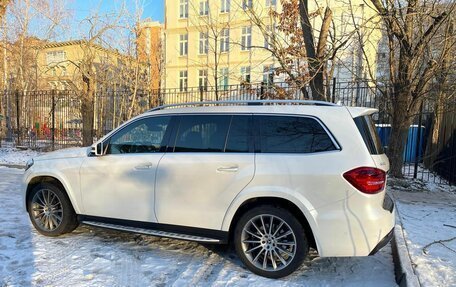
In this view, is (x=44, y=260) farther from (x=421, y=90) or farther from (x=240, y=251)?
(x=421, y=90)

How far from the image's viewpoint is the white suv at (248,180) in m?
3.58

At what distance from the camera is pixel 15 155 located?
14.6 metres

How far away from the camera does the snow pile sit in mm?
13016

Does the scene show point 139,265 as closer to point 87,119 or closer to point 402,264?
point 402,264

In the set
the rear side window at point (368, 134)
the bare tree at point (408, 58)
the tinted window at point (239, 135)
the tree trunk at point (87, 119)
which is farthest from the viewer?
the tree trunk at point (87, 119)

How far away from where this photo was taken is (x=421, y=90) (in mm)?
8289

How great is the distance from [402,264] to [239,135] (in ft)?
7.77

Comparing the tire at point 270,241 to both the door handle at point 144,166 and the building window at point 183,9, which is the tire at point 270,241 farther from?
the building window at point 183,9

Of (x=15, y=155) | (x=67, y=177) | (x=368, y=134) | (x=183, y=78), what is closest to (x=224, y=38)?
(x=15, y=155)

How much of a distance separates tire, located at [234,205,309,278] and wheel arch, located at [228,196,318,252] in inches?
2.3

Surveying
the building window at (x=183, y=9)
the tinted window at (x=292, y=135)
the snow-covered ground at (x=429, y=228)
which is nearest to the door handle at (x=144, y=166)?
the tinted window at (x=292, y=135)

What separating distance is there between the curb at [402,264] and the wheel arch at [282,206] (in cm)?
97

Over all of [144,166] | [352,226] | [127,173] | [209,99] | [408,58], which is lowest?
[352,226]

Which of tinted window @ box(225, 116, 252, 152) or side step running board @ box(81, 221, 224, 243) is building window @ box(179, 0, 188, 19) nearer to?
side step running board @ box(81, 221, 224, 243)
